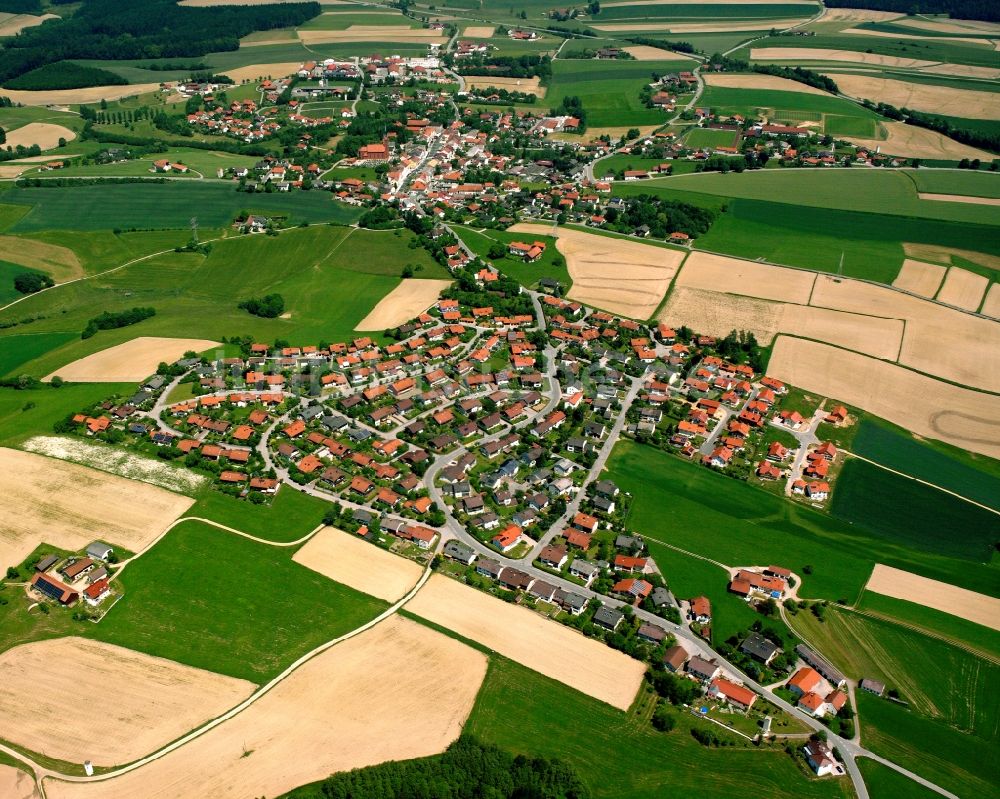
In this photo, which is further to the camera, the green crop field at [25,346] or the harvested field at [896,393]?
the green crop field at [25,346]

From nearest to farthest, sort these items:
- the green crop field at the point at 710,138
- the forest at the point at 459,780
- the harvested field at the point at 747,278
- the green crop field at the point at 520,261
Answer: the forest at the point at 459,780
the harvested field at the point at 747,278
the green crop field at the point at 520,261
the green crop field at the point at 710,138

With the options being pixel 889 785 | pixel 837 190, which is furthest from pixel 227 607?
pixel 837 190

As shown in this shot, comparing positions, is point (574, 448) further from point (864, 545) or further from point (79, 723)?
point (79, 723)

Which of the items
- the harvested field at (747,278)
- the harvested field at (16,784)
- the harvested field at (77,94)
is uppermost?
the harvested field at (77,94)

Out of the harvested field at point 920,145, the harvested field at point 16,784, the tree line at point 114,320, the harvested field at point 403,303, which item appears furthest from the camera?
the harvested field at point 920,145

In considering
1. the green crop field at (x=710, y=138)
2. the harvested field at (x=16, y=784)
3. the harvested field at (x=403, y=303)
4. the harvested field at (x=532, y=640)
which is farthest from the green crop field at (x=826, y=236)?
the harvested field at (x=16, y=784)

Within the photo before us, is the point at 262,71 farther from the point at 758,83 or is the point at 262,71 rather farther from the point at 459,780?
the point at 459,780

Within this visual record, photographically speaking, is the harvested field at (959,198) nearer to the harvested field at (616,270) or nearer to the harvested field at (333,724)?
the harvested field at (616,270)
